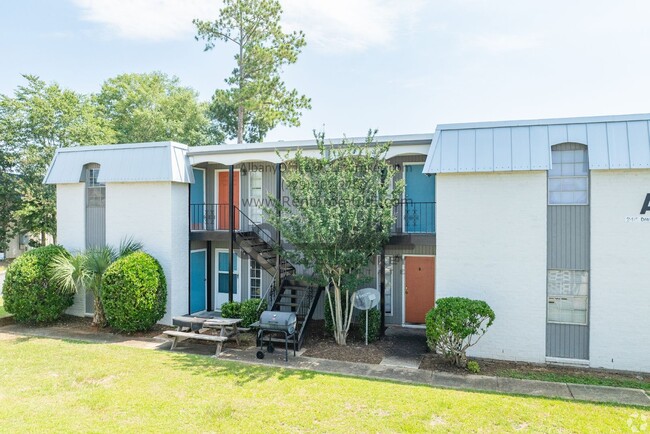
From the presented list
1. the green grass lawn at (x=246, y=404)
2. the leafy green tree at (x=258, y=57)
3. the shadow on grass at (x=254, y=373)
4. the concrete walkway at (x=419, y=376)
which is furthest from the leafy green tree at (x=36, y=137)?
the shadow on grass at (x=254, y=373)

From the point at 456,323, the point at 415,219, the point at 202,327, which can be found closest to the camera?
the point at 456,323

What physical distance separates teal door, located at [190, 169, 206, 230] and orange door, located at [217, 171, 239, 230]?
56 cm

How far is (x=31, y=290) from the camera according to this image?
12398 millimetres

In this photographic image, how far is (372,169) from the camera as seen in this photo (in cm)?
1095

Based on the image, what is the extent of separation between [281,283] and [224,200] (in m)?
4.32

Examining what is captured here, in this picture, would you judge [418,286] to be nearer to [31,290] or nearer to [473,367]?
[473,367]

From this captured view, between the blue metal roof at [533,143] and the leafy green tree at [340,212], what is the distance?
4.72 feet

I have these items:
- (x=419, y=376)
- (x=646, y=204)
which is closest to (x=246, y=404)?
(x=419, y=376)

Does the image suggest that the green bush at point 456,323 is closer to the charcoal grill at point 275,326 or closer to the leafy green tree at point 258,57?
the charcoal grill at point 275,326


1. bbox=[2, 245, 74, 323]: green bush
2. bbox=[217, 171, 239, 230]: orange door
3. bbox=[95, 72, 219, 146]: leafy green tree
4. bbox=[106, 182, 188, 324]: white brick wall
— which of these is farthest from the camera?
bbox=[95, 72, 219, 146]: leafy green tree

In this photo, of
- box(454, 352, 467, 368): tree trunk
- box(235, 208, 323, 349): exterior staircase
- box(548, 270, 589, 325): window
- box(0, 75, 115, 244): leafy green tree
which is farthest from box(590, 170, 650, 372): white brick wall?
box(0, 75, 115, 244): leafy green tree

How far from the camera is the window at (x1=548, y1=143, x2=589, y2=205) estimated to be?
31.9 feet

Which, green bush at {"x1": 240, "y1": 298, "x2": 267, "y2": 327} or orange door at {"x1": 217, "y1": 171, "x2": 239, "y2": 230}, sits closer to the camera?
green bush at {"x1": 240, "y1": 298, "x2": 267, "y2": 327}

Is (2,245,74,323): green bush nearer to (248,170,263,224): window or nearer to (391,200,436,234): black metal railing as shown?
(248,170,263,224): window
